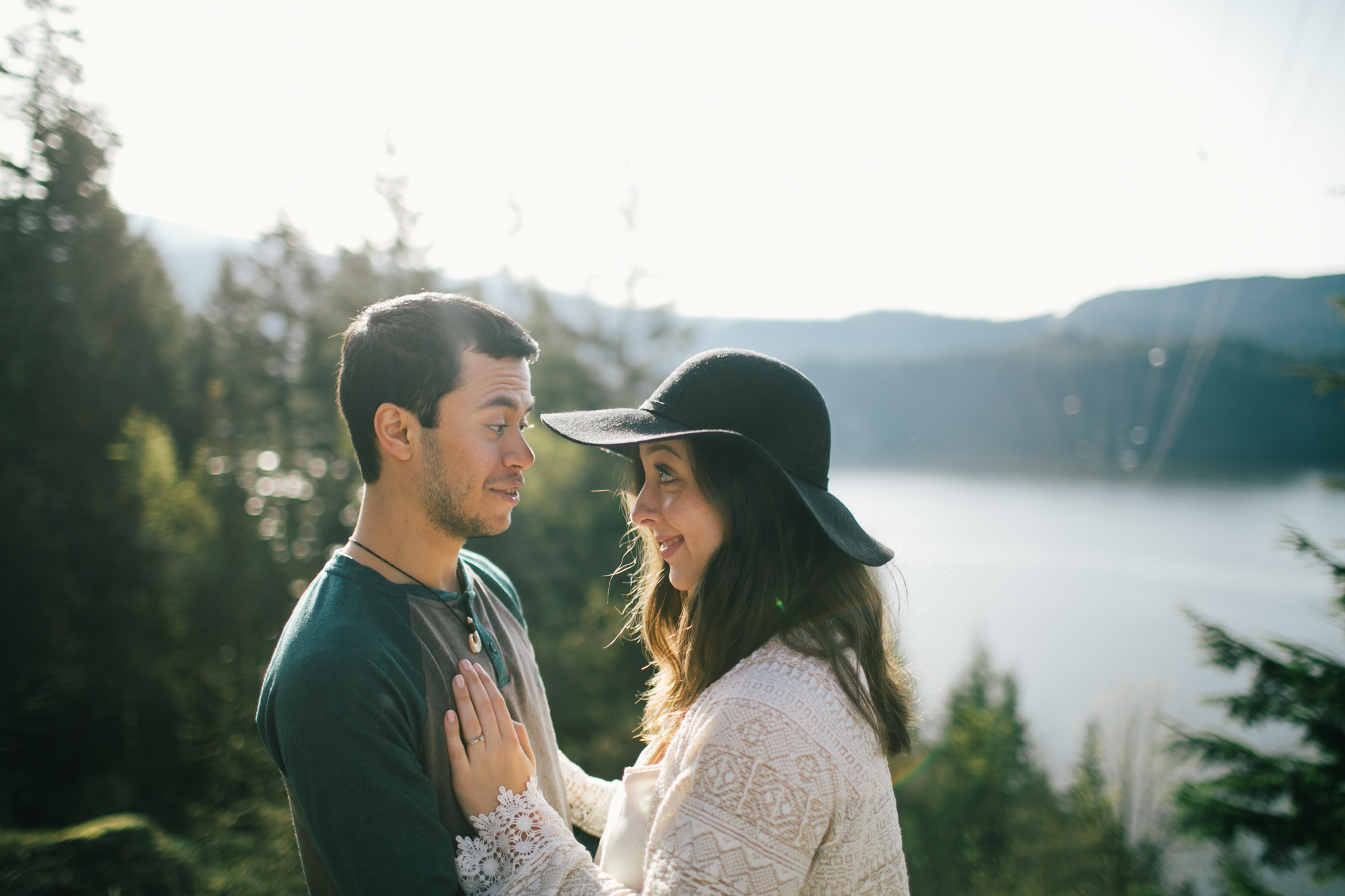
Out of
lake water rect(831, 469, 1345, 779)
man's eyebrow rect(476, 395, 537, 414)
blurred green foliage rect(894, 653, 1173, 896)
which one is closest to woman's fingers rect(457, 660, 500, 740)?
man's eyebrow rect(476, 395, 537, 414)

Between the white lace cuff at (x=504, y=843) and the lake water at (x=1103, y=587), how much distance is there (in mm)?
18083

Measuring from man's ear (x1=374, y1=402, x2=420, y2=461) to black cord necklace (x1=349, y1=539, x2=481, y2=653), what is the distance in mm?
246

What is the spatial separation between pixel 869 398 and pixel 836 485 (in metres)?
6.20

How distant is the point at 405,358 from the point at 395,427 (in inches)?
7.0

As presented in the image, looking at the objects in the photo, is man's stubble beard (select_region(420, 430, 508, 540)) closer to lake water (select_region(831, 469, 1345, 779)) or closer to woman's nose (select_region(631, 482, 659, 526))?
woman's nose (select_region(631, 482, 659, 526))

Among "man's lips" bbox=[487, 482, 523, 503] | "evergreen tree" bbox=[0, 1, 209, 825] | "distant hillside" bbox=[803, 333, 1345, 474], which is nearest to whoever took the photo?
"man's lips" bbox=[487, 482, 523, 503]

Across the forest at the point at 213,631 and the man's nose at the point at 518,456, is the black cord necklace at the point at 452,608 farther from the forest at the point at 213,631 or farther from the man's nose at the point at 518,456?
the forest at the point at 213,631

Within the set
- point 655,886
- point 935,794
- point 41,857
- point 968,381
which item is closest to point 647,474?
point 655,886

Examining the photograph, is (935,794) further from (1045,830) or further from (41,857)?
(41,857)

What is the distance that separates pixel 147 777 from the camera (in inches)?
395

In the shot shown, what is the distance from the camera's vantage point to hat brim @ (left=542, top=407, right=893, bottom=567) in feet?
4.96

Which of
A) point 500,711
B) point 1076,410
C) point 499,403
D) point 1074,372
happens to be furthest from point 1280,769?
point 1076,410

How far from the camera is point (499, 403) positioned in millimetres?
1792

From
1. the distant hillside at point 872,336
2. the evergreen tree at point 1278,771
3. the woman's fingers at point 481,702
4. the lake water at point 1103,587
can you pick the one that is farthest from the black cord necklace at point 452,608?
the distant hillside at point 872,336
